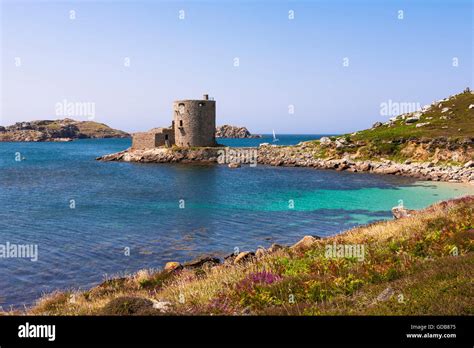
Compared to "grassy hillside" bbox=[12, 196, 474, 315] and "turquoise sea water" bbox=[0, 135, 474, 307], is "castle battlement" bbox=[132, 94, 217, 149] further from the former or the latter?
"grassy hillside" bbox=[12, 196, 474, 315]

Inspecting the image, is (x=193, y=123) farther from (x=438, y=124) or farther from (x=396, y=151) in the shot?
(x=438, y=124)

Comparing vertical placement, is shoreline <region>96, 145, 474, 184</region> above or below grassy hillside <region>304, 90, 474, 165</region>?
below

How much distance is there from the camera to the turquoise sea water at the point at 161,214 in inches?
856

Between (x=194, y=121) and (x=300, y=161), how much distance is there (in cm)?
2193

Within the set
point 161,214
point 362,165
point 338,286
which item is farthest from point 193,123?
point 338,286

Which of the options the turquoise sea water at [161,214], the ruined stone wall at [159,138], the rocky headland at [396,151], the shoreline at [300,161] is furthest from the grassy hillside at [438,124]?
the ruined stone wall at [159,138]

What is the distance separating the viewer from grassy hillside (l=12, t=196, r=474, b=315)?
834 cm

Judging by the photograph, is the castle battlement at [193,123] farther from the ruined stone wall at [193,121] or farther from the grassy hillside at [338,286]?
the grassy hillside at [338,286]

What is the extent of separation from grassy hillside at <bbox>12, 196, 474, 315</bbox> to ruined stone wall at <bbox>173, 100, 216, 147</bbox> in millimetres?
70864

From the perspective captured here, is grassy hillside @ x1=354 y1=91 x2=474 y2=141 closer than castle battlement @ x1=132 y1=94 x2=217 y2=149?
Yes

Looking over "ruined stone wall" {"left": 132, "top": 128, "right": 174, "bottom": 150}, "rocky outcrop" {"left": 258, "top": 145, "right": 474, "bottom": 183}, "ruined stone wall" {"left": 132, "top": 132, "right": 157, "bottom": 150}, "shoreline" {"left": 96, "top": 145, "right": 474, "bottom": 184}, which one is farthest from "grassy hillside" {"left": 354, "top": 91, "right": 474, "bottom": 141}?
"ruined stone wall" {"left": 132, "top": 132, "right": 157, "bottom": 150}
